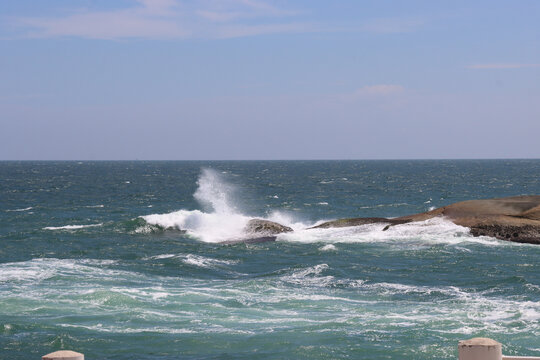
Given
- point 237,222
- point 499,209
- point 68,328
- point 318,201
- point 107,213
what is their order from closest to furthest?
1. point 68,328
2. point 499,209
3. point 237,222
4. point 107,213
5. point 318,201

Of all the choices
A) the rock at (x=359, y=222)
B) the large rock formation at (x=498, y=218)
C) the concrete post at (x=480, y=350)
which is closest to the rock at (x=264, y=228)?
the rock at (x=359, y=222)

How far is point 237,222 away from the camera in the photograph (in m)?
48.0

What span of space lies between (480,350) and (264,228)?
114ft

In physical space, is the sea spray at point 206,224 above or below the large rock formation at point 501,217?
below

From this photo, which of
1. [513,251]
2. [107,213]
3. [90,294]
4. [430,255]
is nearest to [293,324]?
[90,294]

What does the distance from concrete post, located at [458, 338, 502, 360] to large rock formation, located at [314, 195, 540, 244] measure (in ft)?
97.2

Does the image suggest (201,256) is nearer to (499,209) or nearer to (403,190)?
(499,209)

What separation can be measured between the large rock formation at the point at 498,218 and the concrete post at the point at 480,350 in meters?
29.6

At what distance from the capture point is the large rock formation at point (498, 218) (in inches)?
1503

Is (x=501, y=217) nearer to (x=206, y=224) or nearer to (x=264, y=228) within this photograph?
(x=264, y=228)

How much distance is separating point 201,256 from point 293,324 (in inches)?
606

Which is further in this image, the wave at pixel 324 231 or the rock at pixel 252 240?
the rock at pixel 252 240

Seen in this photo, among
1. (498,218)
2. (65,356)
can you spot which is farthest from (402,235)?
(65,356)

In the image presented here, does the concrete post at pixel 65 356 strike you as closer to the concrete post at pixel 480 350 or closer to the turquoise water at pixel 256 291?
the concrete post at pixel 480 350
